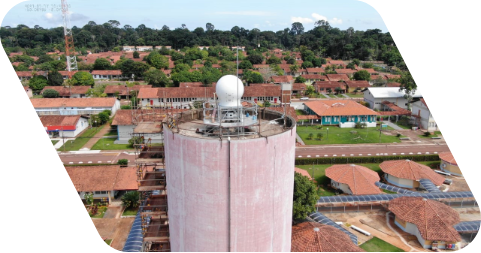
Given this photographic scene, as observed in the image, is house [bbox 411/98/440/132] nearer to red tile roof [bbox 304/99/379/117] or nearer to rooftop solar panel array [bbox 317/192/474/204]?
red tile roof [bbox 304/99/379/117]

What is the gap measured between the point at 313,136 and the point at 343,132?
609 centimetres

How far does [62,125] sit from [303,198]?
38.0 meters

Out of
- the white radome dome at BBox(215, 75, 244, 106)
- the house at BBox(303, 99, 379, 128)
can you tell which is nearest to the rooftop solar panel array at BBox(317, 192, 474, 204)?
the white radome dome at BBox(215, 75, 244, 106)

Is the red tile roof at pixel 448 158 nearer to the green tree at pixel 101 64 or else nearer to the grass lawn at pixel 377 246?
the grass lawn at pixel 377 246

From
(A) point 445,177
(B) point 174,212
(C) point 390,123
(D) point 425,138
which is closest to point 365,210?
(A) point 445,177

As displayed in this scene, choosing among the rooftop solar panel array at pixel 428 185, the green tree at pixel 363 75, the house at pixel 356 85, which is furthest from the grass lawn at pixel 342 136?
A: the green tree at pixel 363 75

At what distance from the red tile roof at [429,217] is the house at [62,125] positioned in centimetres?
4263

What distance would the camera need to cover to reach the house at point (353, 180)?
32094mm

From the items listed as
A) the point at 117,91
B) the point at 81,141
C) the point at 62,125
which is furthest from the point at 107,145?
the point at 117,91

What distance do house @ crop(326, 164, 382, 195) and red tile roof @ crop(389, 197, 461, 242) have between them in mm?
3630

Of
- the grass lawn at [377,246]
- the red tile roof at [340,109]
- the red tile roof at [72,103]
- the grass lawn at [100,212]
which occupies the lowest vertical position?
the grass lawn at [377,246]

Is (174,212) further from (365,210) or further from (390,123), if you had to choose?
(390,123)

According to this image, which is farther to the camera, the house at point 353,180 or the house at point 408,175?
the house at point 408,175

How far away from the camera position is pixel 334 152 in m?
44.6
